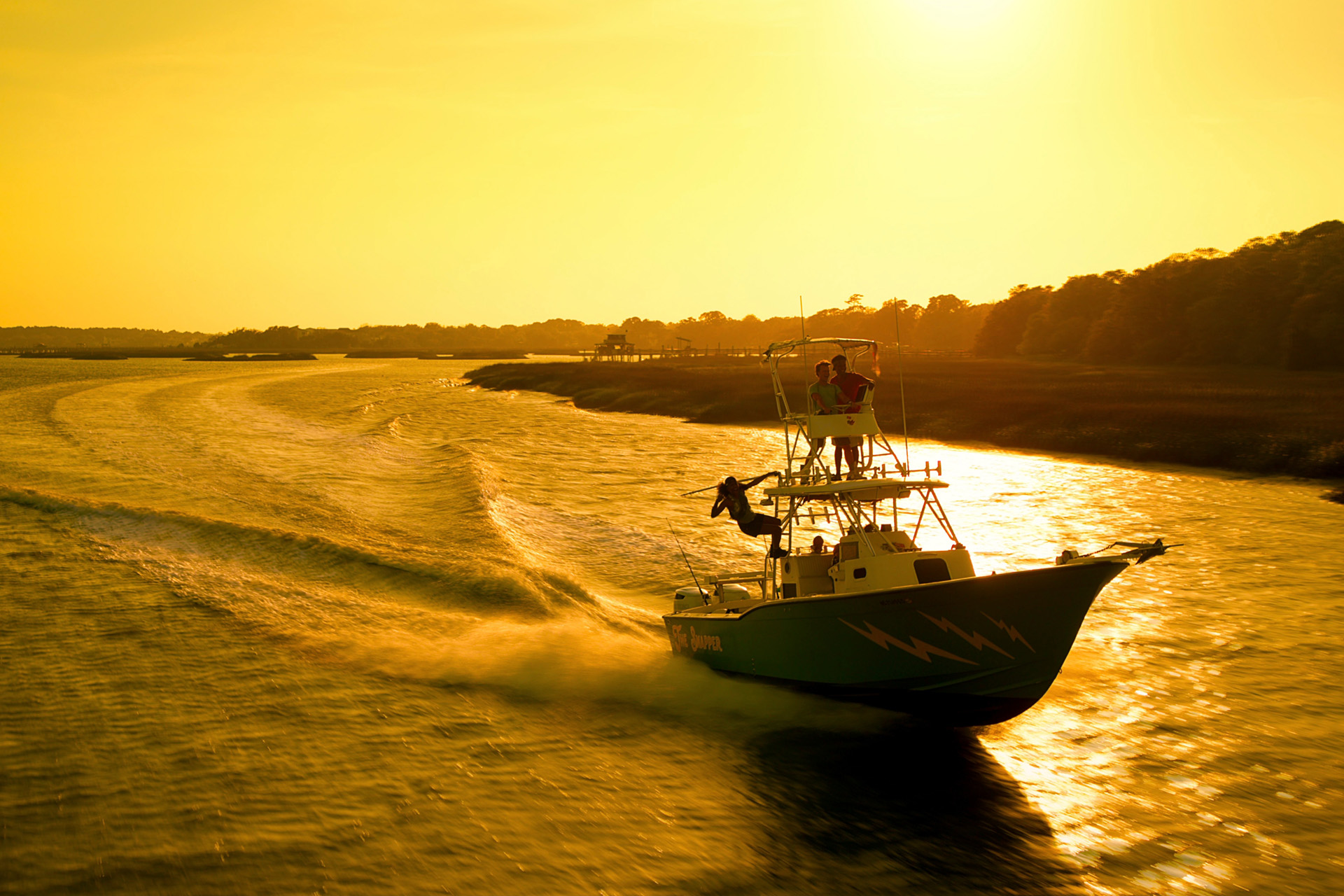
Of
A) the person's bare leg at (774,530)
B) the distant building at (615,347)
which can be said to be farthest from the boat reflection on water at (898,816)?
the distant building at (615,347)

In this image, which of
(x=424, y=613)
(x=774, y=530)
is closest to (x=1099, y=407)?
(x=774, y=530)

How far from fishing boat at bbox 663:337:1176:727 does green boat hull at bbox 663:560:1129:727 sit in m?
0.01

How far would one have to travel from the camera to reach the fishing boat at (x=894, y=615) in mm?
9227

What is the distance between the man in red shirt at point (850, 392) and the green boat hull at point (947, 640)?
7.16 ft

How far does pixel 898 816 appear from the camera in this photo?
8562 millimetres

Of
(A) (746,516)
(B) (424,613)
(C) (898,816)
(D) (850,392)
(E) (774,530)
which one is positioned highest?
(D) (850,392)

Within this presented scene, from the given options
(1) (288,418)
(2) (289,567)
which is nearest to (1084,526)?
(2) (289,567)

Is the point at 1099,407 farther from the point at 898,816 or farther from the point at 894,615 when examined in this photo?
the point at 898,816

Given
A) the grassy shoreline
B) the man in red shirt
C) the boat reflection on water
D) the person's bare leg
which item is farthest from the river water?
the grassy shoreline

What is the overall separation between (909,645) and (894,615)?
41 centimetres

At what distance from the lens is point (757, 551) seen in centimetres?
1988

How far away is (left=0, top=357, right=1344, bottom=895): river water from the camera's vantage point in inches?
303

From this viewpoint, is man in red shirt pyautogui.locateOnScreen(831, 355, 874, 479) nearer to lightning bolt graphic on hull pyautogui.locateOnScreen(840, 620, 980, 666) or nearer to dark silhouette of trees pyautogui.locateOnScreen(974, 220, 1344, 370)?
lightning bolt graphic on hull pyautogui.locateOnScreen(840, 620, 980, 666)

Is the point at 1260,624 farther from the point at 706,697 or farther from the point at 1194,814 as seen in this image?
the point at 706,697
